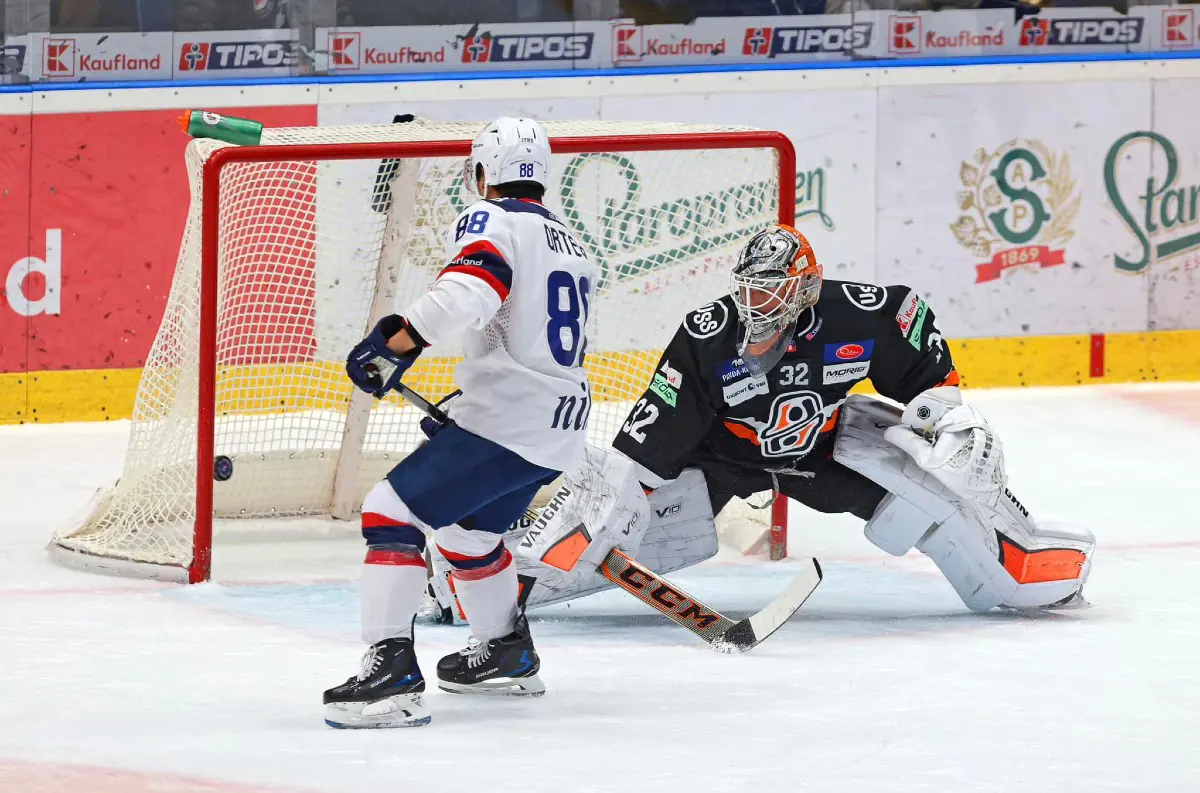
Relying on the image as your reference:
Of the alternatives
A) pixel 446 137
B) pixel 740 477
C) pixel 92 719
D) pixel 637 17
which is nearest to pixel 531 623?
pixel 740 477

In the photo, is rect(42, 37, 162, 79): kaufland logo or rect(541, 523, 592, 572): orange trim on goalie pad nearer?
rect(541, 523, 592, 572): orange trim on goalie pad

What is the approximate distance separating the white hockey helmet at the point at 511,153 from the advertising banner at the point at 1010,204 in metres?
4.26

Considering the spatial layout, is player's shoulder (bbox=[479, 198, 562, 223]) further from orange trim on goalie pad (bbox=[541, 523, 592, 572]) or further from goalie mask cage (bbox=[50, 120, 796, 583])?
goalie mask cage (bbox=[50, 120, 796, 583])

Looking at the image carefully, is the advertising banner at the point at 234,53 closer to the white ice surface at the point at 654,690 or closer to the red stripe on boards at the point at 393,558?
the white ice surface at the point at 654,690

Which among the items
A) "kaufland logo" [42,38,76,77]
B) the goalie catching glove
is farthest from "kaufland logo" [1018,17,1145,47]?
the goalie catching glove

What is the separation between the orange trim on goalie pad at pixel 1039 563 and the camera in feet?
14.8

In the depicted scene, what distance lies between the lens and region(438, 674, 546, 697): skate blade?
12.5ft

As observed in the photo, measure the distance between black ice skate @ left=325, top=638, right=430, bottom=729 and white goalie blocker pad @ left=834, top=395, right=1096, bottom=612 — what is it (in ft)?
4.52

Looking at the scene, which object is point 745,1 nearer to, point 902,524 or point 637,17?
point 637,17

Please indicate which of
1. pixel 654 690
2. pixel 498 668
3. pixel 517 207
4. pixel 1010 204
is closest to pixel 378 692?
pixel 498 668

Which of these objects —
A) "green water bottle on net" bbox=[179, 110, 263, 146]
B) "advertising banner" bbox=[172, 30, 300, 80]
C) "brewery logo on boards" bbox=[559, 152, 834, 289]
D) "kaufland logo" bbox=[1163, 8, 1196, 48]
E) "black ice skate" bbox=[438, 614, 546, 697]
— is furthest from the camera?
"kaufland logo" bbox=[1163, 8, 1196, 48]

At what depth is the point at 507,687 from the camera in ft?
12.6

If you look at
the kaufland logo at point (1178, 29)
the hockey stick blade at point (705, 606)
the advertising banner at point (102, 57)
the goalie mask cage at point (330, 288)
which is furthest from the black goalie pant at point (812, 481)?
the kaufland logo at point (1178, 29)

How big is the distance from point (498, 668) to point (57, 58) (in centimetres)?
423
